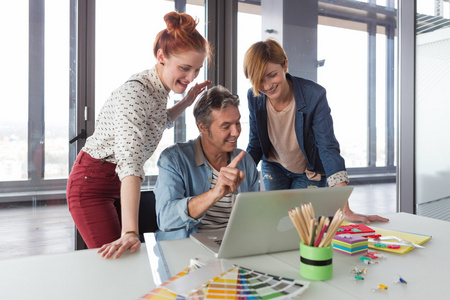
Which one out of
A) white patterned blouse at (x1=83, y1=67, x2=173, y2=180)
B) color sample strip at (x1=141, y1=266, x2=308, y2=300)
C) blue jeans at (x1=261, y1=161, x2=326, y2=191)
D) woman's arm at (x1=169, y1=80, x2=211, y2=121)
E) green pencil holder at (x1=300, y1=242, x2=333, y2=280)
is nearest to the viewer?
color sample strip at (x1=141, y1=266, x2=308, y2=300)

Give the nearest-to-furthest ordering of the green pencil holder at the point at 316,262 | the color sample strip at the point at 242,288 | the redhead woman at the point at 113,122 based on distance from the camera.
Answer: the color sample strip at the point at 242,288 < the green pencil holder at the point at 316,262 < the redhead woman at the point at 113,122

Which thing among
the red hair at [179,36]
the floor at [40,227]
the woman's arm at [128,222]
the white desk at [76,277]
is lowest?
the floor at [40,227]

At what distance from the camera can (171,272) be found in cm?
98

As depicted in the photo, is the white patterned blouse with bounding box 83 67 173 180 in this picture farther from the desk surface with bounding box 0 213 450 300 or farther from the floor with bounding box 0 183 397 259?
the floor with bounding box 0 183 397 259

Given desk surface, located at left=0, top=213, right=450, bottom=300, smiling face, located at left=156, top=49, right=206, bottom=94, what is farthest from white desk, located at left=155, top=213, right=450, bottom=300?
smiling face, located at left=156, top=49, right=206, bottom=94

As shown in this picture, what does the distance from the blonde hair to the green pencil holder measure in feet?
3.76

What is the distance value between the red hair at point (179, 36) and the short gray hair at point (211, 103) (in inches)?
8.0

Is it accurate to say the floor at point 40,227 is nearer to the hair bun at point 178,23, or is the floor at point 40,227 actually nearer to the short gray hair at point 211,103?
the short gray hair at point 211,103

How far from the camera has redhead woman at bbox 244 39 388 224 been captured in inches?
76.5

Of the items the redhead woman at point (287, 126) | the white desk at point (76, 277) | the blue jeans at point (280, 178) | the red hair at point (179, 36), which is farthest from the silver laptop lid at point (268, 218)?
the blue jeans at point (280, 178)

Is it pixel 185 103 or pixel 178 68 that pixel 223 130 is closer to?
pixel 178 68

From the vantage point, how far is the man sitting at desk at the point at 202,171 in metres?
1.48

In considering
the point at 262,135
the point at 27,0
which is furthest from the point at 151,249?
the point at 27,0

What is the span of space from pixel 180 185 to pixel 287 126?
82 cm
